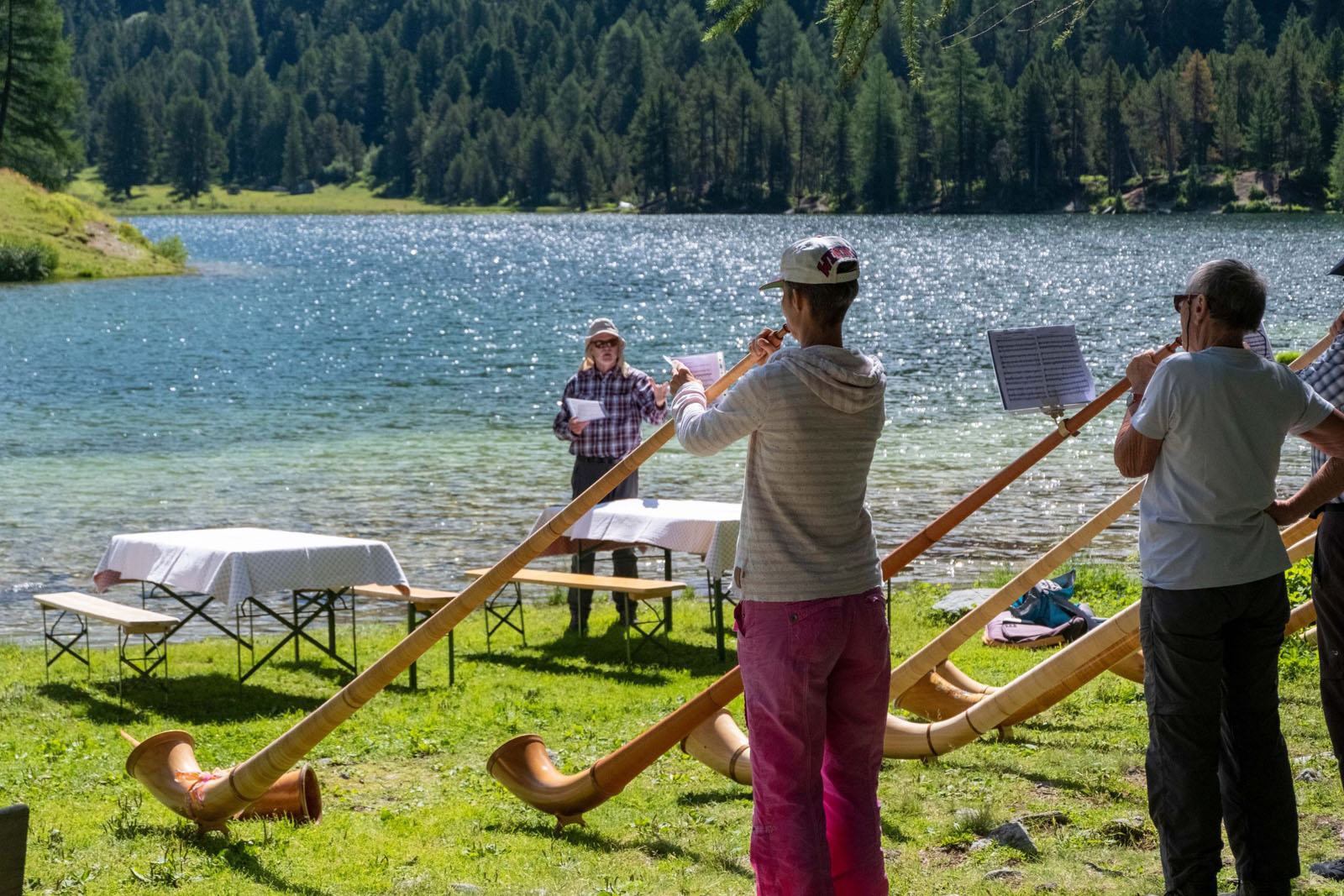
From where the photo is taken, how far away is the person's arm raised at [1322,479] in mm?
4484

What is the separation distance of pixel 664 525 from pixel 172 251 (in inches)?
2642

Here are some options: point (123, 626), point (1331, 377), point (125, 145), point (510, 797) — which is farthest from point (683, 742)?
point (125, 145)

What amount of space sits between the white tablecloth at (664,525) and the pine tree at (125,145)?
197545 mm

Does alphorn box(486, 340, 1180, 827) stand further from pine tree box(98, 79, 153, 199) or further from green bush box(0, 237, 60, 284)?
pine tree box(98, 79, 153, 199)

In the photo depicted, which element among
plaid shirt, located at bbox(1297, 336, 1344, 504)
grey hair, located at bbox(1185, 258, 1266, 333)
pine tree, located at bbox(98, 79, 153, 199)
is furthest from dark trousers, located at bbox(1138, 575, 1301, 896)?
pine tree, located at bbox(98, 79, 153, 199)

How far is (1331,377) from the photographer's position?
15.7ft

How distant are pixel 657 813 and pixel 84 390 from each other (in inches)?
1154

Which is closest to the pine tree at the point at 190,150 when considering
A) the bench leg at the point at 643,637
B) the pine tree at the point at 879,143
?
the pine tree at the point at 879,143

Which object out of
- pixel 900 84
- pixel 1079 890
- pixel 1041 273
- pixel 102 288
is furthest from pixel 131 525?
pixel 900 84

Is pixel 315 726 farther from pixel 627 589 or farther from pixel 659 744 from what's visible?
pixel 627 589

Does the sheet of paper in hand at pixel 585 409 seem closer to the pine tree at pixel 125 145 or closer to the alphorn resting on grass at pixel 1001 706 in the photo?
the alphorn resting on grass at pixel 1001 706

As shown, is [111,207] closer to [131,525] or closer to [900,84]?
[900,84]

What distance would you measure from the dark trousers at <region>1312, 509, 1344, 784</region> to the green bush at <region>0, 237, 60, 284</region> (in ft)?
200

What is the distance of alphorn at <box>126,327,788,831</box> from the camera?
5.40 meters
